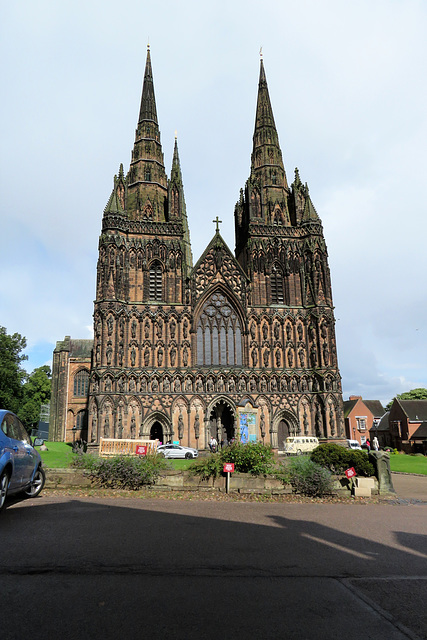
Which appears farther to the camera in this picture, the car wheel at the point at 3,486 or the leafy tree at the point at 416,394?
the leafy tree at the point at 416,394

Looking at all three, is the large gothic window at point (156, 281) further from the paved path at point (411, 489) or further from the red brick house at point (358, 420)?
the red brick house at point (358, 420)

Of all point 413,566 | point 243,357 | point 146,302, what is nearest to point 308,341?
point 243,357

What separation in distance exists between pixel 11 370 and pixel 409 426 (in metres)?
52.2

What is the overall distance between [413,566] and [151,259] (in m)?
36.2

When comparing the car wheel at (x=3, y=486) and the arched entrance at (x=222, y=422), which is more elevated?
the arched entrance at (x=222, y=422)

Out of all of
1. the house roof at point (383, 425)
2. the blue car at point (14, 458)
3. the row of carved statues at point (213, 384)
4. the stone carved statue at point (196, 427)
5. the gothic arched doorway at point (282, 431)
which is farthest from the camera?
the house roof at point (383, 425)

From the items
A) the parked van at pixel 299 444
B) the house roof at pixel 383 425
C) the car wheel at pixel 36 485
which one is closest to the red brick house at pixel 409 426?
the house roof at pixel 383 425

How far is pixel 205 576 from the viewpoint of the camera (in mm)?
5840

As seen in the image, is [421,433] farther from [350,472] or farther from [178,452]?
[350,472]

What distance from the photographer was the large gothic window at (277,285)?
1644 inches

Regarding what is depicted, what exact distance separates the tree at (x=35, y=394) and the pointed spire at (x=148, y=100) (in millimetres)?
38296

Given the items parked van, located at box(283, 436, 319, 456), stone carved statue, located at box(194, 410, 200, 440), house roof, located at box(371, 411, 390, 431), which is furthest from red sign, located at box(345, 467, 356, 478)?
house roof, located at box(371, 411, 390, 431)

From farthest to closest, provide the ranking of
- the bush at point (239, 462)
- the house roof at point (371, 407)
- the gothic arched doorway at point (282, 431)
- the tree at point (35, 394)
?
the house roof at point (371, 407)
the tree at point (35, 394)
the gothic arched doorway at point (282, 431)
the bush at point (239, 462)

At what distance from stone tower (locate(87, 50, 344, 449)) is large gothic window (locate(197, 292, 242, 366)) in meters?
0.09
